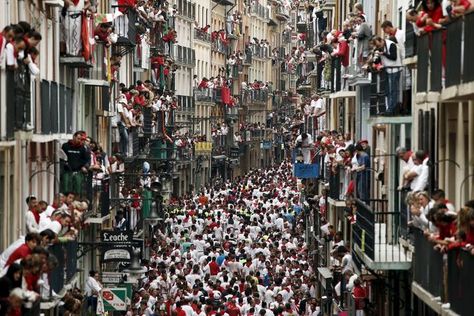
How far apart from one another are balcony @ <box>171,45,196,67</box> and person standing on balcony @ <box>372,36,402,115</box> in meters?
63.3

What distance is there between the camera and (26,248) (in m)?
27.0

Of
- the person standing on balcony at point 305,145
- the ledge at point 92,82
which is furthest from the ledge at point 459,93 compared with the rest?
the person standing on balcony at point 305,145

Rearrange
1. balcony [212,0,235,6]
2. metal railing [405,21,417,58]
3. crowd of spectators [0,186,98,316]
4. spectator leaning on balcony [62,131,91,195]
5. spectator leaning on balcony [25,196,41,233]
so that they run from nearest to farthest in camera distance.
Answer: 1. crowd of spectators [0,186,98,316]
2. spectator leaning on balcony [25,196,41,233]
3. metal railing [405,21,417,58]
4. spectator leaning on balcony [62,131,91,195]
5. balcony [212,0,235,6]

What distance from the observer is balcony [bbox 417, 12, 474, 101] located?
2406 centimetres

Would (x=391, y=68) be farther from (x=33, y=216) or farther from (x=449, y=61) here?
(x=449, y=61)

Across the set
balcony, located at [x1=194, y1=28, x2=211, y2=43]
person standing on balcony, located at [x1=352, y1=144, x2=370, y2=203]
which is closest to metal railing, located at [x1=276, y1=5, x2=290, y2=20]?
balcony, located at [x1=194, y1=28, x2=211, y2=43]

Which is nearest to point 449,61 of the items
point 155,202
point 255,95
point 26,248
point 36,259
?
point 36,259

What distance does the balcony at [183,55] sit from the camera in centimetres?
10162

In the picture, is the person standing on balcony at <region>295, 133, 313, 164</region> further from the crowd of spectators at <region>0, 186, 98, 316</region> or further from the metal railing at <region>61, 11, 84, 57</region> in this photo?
the crowd of spectators at <region>0, 186, 98, 316</region>

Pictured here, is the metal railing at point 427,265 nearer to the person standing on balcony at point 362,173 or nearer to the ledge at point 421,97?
the ledge at point 421,97

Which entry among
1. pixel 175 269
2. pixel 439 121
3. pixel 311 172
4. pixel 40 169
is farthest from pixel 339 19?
pixel 439 121

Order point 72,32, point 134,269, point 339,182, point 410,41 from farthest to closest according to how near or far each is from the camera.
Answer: point 339,182
point 134,269
point 72,32
point 410,41

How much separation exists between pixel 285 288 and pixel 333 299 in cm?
279

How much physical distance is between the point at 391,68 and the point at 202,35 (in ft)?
269
